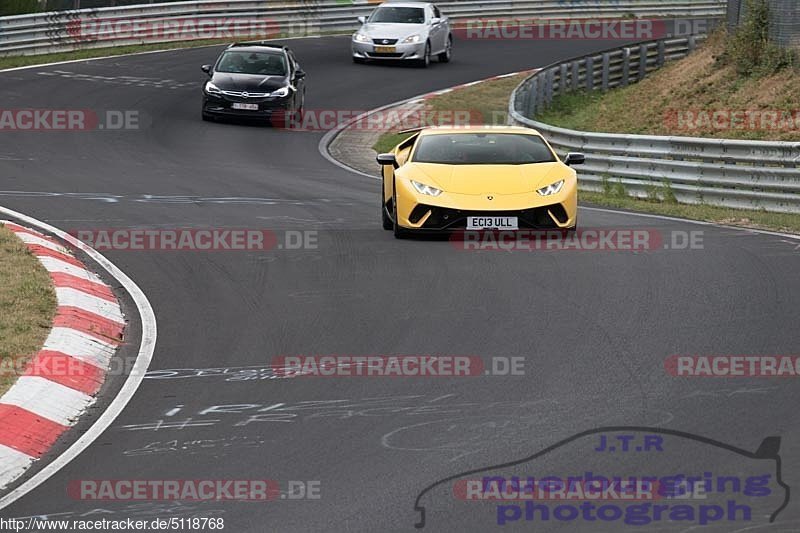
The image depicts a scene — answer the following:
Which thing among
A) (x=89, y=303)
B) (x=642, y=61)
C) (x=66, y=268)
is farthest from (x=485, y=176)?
(x=642, y=61)

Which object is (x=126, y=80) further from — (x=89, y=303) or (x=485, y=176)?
(x=89, y=303)

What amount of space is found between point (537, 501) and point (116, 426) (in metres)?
2.60

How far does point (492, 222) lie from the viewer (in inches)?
570

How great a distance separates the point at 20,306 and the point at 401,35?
28.4 metres

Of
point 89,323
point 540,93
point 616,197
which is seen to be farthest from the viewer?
point 540,93

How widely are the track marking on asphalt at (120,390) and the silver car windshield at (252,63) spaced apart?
14796mm

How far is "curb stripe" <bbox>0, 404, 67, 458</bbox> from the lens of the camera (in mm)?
7504

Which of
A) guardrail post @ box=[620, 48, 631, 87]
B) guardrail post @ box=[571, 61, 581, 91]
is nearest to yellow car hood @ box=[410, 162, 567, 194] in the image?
guardrail post @ box=[571, 61, 581, 91]

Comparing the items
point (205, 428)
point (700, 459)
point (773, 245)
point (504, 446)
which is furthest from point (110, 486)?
point (773, 245)

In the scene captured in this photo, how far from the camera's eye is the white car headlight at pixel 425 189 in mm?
14750

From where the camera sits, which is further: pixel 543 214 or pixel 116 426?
pixel 543 214

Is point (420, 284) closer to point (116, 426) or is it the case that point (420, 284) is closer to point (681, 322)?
point (681, 322)

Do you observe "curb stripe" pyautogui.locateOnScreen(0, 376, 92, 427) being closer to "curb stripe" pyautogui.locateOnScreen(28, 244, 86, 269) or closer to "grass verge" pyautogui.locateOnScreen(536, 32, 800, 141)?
"curb stripe" pyautogui.locateOnScreen(28, 244, 86, 269)

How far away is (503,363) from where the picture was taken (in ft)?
30.3
